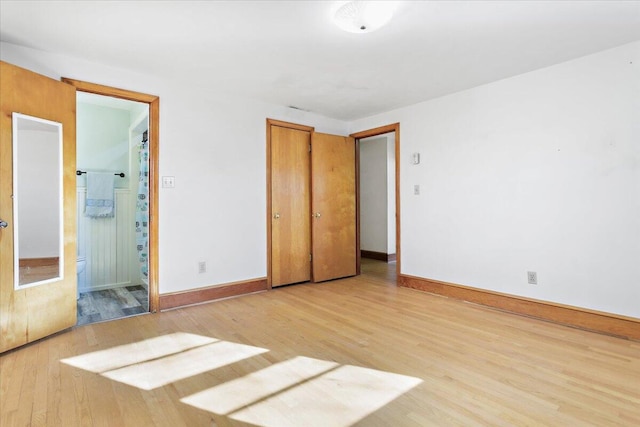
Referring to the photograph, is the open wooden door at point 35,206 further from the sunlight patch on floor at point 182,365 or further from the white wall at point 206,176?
the sunlight patch on floor at point 182,365

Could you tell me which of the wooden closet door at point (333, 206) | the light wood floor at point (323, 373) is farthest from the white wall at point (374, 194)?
the light wood floor at point (323, 373)

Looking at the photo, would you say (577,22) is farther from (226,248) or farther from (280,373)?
(226,248)

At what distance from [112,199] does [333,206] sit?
284cm

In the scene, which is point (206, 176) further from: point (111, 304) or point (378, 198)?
point (378, 198)

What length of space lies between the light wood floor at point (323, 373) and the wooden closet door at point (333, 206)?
1.42 meters

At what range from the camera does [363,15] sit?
77.7 inches

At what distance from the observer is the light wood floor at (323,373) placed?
5.13 feet

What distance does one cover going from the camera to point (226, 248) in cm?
361

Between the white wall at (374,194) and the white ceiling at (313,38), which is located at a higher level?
the white ceiling at (313,38)

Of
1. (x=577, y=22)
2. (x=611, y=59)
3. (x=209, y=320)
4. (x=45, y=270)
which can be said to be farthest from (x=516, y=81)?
(x=45, y=270)

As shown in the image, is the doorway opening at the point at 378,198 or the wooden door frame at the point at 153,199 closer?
the wooden door frame at the point at 153,199

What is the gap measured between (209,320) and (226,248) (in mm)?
915

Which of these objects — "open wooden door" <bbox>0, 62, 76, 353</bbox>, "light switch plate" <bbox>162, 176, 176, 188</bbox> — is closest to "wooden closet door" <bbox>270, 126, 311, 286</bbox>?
"light switch plate" <bbox>162, 176, 176, 188</bbox>

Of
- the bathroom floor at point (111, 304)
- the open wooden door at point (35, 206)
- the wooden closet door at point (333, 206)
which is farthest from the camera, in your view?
the wooden closet door at point (333, 206)
